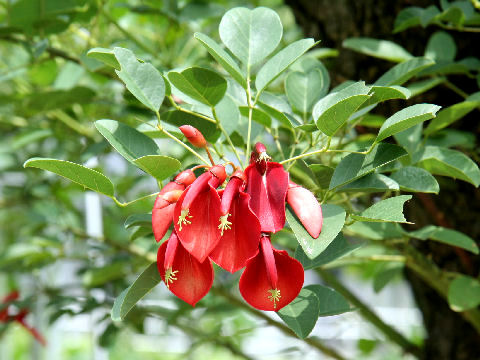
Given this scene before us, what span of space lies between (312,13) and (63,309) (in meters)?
0.55

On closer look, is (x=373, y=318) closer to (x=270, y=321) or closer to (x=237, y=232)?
(x=270, y=321)

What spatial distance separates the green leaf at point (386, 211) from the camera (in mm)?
369

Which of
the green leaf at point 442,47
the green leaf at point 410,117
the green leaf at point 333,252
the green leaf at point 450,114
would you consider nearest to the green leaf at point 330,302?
the green leaf at point 333,252

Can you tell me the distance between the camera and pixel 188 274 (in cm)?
38

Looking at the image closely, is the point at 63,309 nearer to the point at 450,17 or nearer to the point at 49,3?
the point at 49,3

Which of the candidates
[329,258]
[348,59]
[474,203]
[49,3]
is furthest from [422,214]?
[49,3]

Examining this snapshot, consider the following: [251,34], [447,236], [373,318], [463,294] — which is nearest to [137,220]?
[251,34]

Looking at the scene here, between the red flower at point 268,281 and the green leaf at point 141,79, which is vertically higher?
the green leaf at point 141,79

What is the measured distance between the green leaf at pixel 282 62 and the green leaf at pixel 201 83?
3cm

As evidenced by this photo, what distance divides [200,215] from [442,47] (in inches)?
17.2

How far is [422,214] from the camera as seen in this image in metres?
0.79

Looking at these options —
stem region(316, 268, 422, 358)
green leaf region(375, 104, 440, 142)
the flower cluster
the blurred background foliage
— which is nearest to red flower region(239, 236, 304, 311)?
the flower cluster

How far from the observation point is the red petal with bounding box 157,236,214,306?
1.22 feet

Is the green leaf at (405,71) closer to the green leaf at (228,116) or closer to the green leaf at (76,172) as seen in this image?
the green leaf at (228,116)
